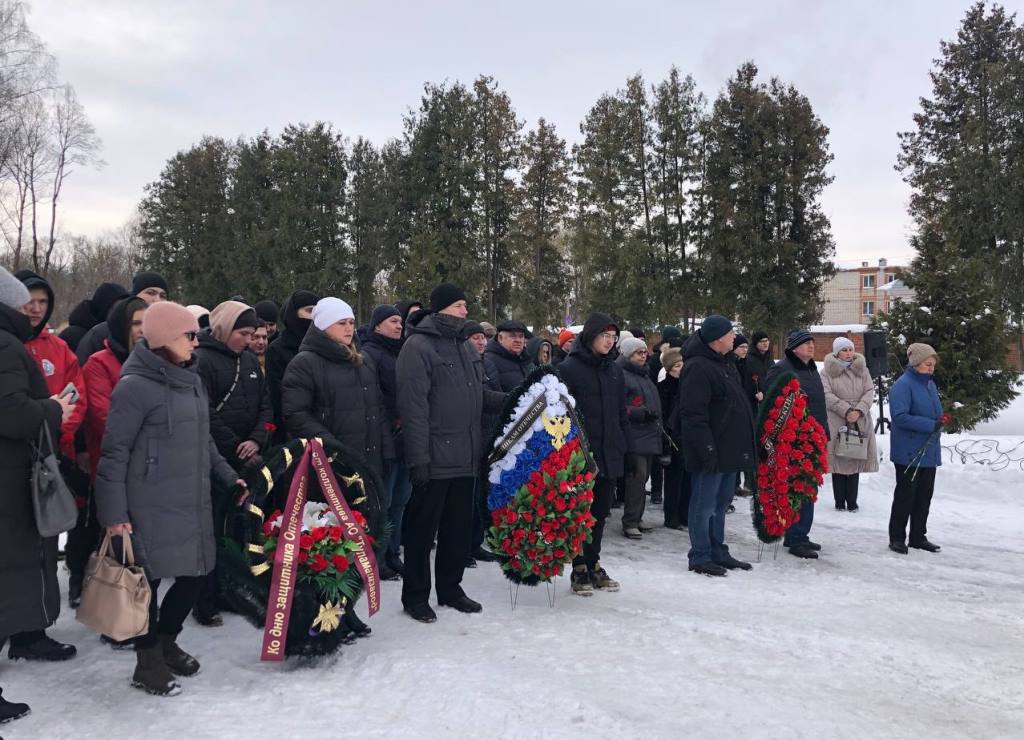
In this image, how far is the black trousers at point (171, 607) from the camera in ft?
13.1

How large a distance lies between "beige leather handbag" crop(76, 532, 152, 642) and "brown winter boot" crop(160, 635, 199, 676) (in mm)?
512

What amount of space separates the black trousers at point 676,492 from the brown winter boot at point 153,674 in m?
5.88

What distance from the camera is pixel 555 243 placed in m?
34.8

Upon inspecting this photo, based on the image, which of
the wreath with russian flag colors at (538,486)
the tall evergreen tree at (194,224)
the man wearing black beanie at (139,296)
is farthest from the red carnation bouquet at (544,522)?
the tall evergreen tree at (194,224)

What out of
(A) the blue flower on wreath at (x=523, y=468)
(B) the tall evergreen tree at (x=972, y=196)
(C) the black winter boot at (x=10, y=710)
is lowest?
(C) the black winter boot at (x=10, y=710)

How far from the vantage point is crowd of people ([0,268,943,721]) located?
12.3 feet

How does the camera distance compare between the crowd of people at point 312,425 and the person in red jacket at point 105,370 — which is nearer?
the crowd of people at point 312,425

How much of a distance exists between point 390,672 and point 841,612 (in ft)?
10.9

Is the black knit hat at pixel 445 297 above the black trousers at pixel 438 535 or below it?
above

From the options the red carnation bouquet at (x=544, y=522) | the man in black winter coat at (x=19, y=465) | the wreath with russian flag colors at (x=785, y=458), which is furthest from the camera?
the wreath with russian flag colors at (x=785, y=458)

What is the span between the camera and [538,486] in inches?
211

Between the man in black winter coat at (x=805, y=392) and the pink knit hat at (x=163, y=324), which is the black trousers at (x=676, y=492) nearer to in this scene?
the man in black winter coat at (x=805, y=392)

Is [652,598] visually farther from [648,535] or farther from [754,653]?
[648,535]

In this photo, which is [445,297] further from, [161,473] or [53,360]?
[53,360]
